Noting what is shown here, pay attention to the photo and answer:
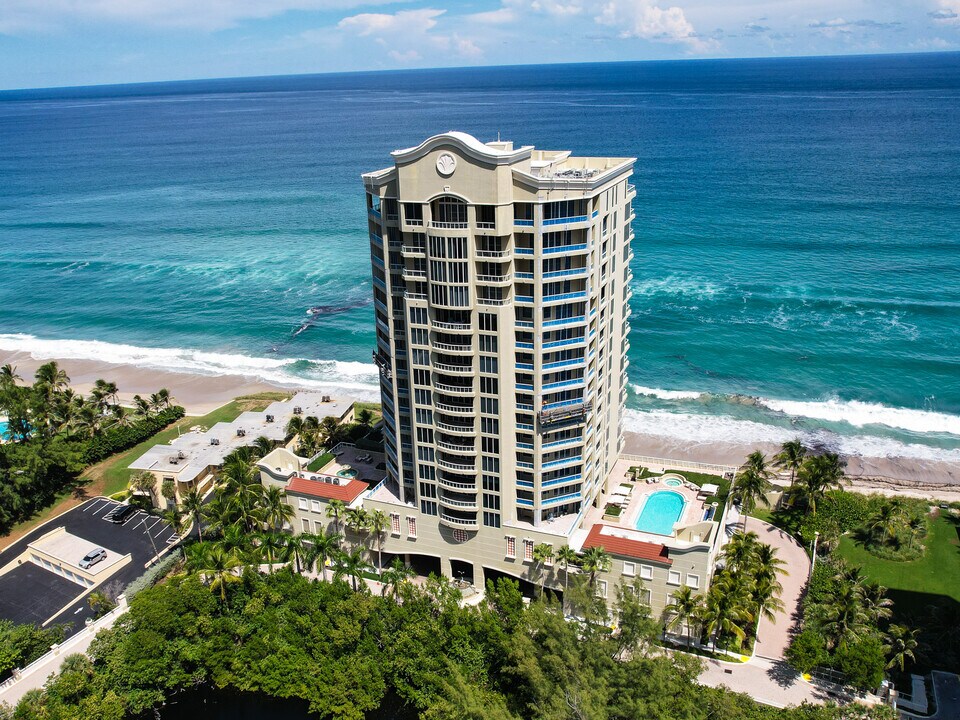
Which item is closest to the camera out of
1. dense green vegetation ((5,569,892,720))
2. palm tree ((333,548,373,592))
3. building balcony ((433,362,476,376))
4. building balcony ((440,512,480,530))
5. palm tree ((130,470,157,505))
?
dense green vegetation ((5,569,892,720))

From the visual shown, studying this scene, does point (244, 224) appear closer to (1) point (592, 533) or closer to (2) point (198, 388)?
(2) point (198, 388)

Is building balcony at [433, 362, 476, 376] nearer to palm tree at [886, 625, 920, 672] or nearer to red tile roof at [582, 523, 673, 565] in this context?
red tile roof at [582, 523, 673, 565]

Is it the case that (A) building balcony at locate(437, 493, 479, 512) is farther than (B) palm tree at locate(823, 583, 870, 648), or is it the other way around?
(A) building balcony at locate(437, 493, 479, 512)

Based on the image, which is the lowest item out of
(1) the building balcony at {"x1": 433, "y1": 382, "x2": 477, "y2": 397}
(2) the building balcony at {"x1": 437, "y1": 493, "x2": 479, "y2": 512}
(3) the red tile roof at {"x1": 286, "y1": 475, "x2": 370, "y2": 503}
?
(3) the red tile roof at {"x1": 286, "y1": 475, "x2": 370, "y2": 503}

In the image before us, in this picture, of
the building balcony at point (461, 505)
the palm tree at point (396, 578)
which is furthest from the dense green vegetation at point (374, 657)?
the building balcony at point (461, 505)

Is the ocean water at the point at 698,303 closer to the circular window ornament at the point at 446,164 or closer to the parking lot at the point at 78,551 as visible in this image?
the parking lot at the point at 78,551

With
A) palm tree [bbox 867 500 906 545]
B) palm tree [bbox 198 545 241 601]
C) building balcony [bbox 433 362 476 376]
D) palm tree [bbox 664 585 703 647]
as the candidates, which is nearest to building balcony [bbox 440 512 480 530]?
building balcony [bbox 433 362 476 376]

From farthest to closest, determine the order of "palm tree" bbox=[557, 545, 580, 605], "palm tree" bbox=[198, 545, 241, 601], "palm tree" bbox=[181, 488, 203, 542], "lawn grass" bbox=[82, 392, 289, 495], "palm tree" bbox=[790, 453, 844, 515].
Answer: "lawn grass" bbox=[82, 392, 289, 495] → "palm tree" bbox=[790, 453, 844, 515] → "palm tree" bbox=[181, 488, 203, 542] → "palm tree" bbox=[198, 545, 241, 601] → "palm tree" bbox=[557, 545, 580, 605]
